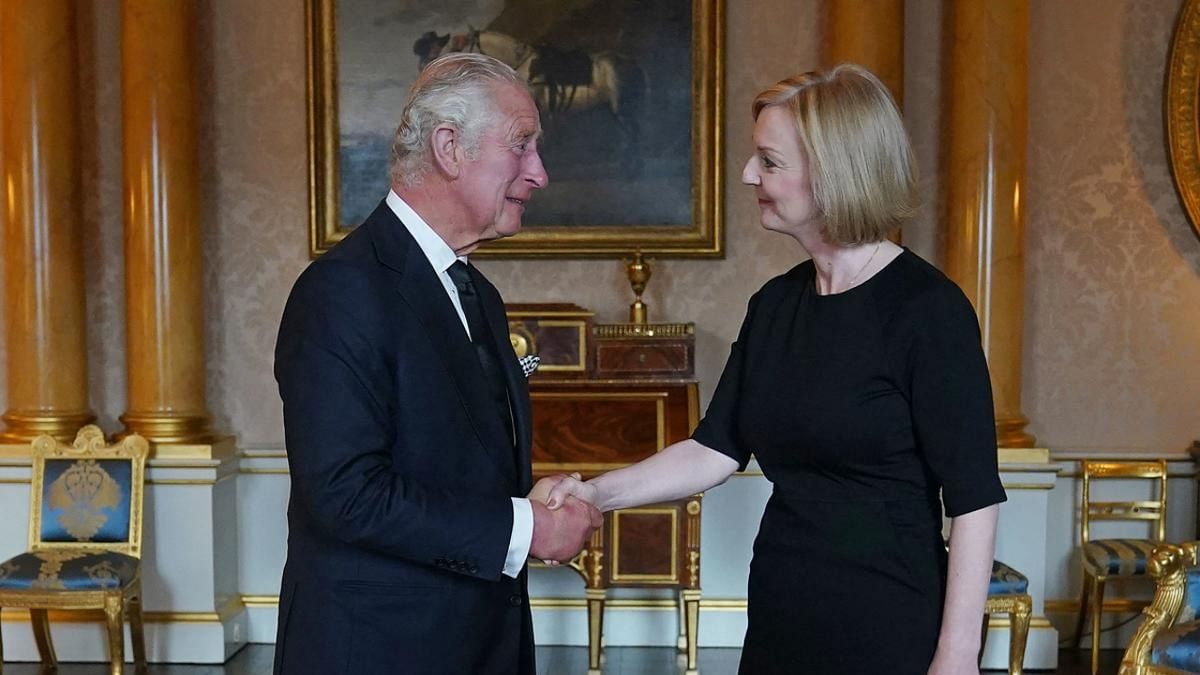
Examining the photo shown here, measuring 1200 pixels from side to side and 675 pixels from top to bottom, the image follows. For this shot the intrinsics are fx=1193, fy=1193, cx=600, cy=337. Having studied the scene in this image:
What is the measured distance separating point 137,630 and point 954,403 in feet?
13.9

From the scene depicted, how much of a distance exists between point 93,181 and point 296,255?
1.04 m

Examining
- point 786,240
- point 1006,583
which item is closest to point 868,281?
point 1006,583

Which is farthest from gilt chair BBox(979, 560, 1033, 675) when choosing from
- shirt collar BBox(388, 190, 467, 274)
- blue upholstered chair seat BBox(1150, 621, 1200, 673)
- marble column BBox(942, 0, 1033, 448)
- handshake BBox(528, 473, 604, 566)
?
shirt collar BBox(388, 190, 467, 274)

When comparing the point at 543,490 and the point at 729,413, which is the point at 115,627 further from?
Answer: the point at 729,413

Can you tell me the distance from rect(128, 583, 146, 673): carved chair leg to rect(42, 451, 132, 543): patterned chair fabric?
0.95 feet

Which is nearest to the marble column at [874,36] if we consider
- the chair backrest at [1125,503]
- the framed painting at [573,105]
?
the framed painting at [573,105]

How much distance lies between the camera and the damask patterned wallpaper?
571cm

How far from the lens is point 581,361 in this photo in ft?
17.7

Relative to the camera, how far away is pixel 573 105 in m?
5.75

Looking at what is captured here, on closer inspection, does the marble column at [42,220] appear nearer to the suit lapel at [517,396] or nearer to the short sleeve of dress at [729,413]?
the suit lapel at [517,396]

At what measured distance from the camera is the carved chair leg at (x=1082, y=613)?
554 cm

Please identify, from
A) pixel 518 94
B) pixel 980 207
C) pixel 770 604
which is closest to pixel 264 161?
pixel 980 207

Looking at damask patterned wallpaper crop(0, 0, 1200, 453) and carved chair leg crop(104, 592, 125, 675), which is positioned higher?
damask patterned wallpaper crop(0, 0, 1200, 453)

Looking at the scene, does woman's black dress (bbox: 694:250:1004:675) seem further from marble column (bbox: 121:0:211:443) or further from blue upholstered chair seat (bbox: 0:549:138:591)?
marble column (bbox: 121:0:211:443)
